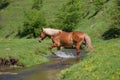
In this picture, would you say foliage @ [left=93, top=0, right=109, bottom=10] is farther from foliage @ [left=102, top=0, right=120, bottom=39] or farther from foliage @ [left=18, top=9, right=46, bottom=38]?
foliage @ [left=102, top=0, right=120, bottom=39]

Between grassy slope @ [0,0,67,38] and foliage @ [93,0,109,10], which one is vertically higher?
foliage @ [93,0,109,10]

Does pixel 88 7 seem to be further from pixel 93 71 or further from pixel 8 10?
pixel 93 71

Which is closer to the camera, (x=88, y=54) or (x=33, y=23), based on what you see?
(x=88, y=54)

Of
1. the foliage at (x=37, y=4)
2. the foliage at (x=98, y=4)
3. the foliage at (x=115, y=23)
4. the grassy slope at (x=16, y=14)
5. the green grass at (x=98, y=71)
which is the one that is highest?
the green grass at (x=98, y=71)

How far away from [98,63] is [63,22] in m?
45.8

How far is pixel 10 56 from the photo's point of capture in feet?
103

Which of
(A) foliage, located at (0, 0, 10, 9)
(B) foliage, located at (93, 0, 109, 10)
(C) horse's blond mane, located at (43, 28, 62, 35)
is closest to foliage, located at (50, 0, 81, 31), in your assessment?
(B) foliage, located at (93, 0, 109, 10)

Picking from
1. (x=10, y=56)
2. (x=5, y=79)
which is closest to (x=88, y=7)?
(x=10, y=56)

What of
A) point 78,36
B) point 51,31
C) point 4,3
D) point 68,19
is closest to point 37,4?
point 4,3

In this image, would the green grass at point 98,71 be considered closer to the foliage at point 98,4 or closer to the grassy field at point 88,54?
the grassy field at point 88,54

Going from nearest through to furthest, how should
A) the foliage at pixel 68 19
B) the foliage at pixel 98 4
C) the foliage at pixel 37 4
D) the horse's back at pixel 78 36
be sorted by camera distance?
the horse's back at pixel 78 36 < the foliage at pixel 68 19 < the foliage at pixel 98 4 < the foliage at pixel 37 4

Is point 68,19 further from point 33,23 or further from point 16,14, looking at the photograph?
point 16,14

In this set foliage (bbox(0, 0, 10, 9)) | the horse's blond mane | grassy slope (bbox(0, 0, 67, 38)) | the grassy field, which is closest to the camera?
the grassy field

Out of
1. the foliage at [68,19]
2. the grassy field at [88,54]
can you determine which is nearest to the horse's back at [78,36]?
the grassy field at [88,54]
